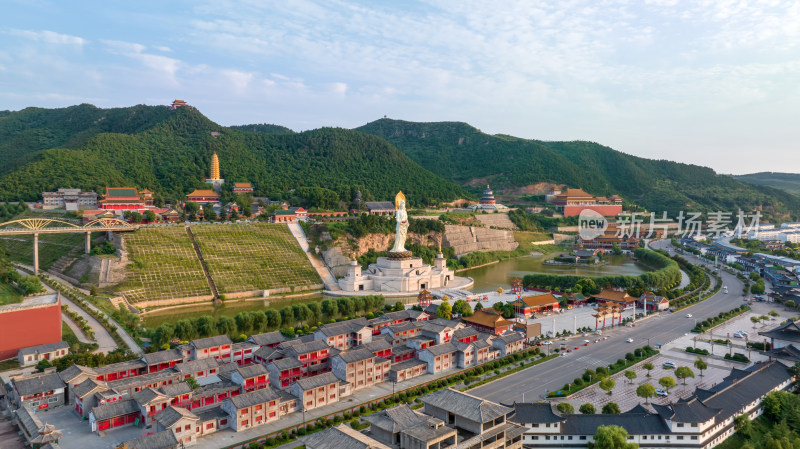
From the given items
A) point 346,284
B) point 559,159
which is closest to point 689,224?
point 559,159

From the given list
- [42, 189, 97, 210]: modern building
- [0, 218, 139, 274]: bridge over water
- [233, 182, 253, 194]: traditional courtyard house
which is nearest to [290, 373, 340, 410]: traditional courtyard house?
[0, 218, 139, 274]: bridge over water

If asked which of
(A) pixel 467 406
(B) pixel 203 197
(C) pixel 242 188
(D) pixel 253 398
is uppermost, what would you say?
(C) pixel 242 188

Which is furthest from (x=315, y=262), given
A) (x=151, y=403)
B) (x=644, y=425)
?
(x=644, y=425)

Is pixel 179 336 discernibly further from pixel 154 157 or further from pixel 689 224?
pixel 689 224

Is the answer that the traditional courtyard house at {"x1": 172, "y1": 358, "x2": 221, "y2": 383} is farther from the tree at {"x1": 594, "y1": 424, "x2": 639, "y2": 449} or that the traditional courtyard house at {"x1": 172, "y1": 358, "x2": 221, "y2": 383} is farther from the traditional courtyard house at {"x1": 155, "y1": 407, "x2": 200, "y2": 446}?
the tree at {"x1": 594, "y1": 424, "x2": 639, "y2": 449}

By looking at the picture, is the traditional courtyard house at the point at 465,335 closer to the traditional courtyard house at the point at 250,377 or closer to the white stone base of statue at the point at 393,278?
the traditional courtyard house at the point at 250,377

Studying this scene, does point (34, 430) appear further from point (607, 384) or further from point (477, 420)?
point (607, 384)
